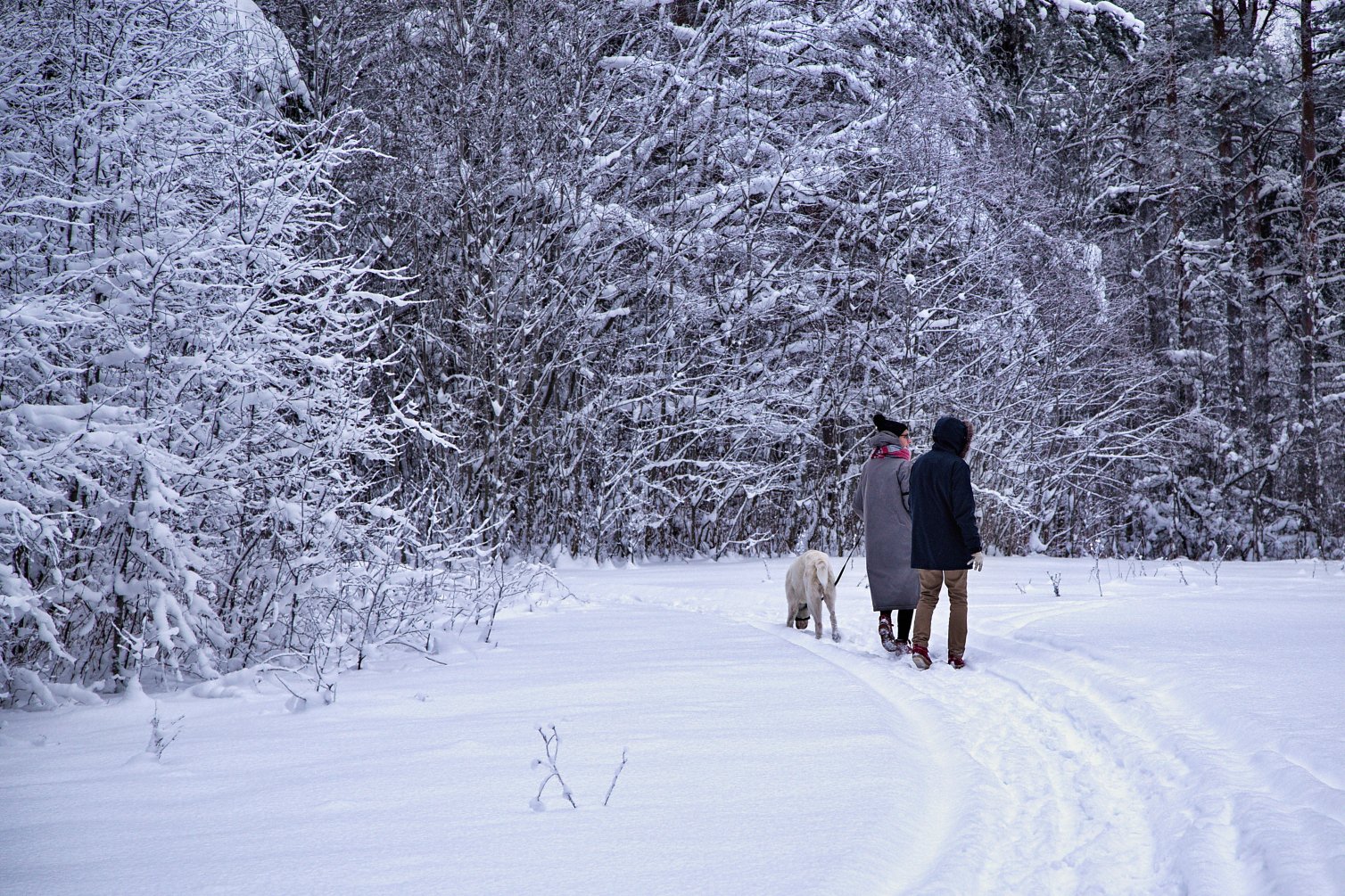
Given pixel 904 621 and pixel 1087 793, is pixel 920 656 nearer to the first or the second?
pixel 904 621

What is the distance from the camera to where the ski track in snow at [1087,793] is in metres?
3.04

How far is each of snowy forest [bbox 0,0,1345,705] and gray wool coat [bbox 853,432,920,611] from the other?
10.6ft

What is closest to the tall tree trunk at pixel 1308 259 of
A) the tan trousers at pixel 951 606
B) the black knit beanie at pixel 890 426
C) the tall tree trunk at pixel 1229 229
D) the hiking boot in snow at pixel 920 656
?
the tall tree trunk at pixel 1229 229

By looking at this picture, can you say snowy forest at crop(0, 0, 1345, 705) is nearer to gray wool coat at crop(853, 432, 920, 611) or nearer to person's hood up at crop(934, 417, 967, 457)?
gray wool coat at crop(853, 432, 920, 611)

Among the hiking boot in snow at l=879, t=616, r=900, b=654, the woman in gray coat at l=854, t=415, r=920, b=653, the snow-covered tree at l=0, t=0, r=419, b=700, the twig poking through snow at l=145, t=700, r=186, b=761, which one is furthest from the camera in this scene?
the woman in gray coat at l=854, t=415, r=920, b=653

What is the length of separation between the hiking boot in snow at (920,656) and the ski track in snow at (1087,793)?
0.30 m

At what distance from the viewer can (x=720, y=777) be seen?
150 inches

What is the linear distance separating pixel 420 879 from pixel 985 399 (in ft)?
51.8

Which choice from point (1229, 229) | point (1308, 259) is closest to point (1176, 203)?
point (1229, 229)

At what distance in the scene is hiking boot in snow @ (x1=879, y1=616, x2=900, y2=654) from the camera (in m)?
7.50

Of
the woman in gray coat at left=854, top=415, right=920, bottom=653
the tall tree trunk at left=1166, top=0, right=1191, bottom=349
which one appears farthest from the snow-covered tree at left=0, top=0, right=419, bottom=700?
the tall tree trunk at left=1166, top=0, right=1191, bottom=349

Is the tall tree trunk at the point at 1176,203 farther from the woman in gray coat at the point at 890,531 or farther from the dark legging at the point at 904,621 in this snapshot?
the dark legging at the point at 904,621

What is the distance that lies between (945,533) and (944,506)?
20cm

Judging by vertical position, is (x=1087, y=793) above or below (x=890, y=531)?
below
